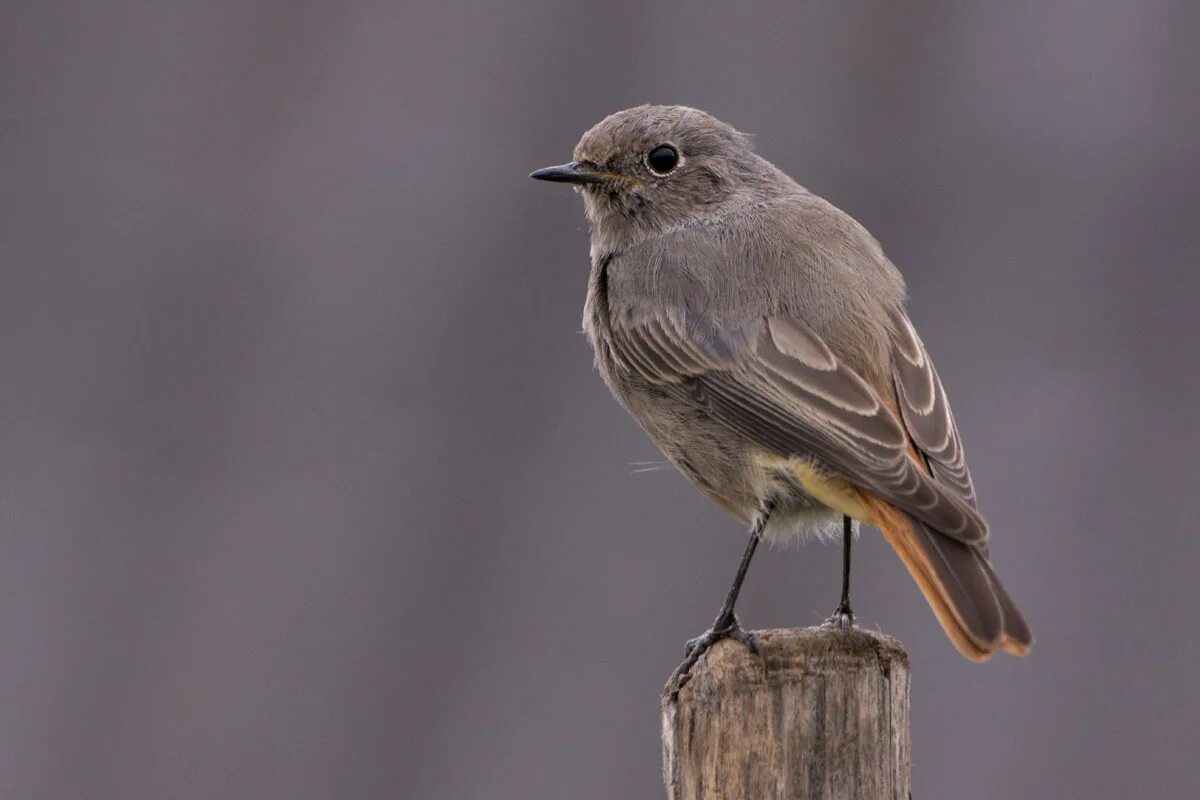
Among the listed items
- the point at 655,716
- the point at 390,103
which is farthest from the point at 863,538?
the point at 390,103

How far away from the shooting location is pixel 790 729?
3.42 meters

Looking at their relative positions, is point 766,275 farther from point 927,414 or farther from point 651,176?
point 651,176

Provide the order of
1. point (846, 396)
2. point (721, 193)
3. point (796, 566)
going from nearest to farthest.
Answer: point (846, 396) → point (721, 193) → point (796, 566)

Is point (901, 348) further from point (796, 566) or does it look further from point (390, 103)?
point (390, 103)

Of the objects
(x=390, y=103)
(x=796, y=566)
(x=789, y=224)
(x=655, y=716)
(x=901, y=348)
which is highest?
(x=390, y=103)

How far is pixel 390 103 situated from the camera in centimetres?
656

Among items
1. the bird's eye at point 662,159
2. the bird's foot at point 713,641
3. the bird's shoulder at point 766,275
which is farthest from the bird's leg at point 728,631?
the bird's eye at point 662,159

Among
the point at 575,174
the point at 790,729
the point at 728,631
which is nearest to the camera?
the point at 790,729

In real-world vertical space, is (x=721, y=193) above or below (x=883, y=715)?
above

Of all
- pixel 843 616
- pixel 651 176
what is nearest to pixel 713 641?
pixel 843 616

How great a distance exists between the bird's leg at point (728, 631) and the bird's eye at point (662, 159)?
1463 millimetres

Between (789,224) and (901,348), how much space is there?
0.59 m

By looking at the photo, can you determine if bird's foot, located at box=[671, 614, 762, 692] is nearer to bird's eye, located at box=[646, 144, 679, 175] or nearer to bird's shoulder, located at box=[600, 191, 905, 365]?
bird's shoulder, located at box=[600, 191, 905, 365]

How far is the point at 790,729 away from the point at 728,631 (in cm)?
52
